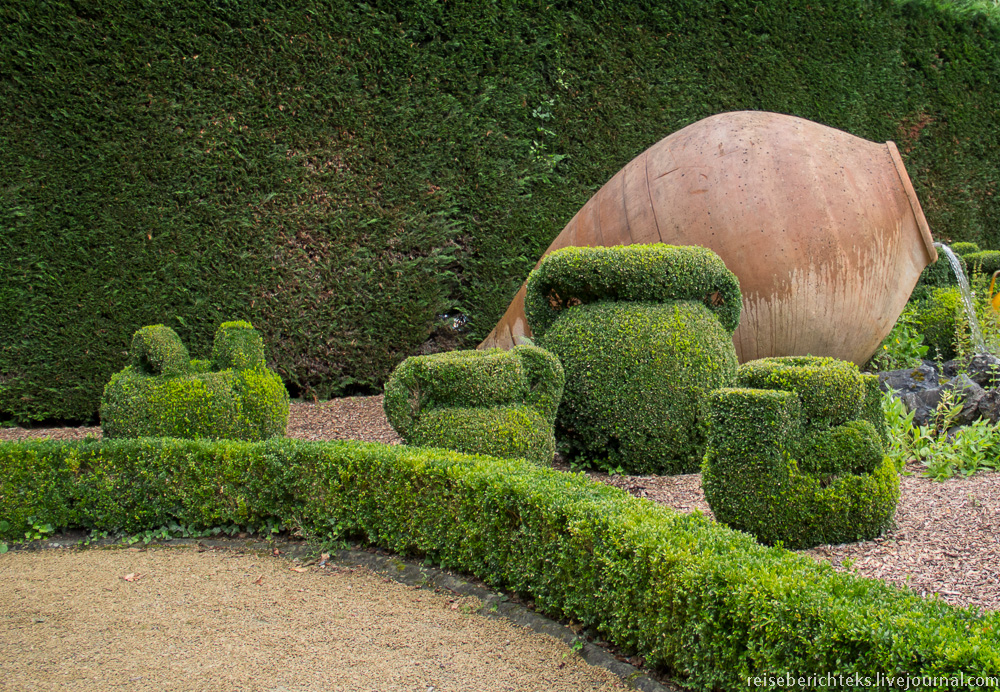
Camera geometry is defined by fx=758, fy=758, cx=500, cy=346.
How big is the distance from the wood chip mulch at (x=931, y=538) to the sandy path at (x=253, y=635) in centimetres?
112

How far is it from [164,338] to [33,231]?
234 centimetres

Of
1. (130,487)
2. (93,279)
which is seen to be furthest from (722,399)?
(93,279)

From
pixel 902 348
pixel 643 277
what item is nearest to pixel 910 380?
pixel 902 348

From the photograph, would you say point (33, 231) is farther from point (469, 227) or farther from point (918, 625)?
point (918, 625)

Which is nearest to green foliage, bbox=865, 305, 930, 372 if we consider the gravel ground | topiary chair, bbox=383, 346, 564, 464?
the gravel ground

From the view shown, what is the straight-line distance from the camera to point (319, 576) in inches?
146

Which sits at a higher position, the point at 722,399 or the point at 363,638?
the point at 722,399

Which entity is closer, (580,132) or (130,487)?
(130,487)

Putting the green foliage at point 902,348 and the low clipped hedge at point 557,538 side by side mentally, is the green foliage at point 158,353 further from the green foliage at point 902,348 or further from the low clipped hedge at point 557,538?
the green foliage at point 902,348

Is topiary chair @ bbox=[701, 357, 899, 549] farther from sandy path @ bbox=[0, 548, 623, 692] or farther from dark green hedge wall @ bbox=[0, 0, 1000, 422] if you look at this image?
dark green hedge wall @ bbox=[0, 0, 1000, 422]

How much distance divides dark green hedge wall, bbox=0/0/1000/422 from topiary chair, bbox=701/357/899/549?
471 centimetres

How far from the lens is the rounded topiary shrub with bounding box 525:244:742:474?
4.67 meters

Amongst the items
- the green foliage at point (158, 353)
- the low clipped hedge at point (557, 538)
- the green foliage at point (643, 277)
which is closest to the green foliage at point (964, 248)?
the green foliage at point (643, 277)

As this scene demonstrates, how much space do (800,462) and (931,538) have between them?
740 millimetres
